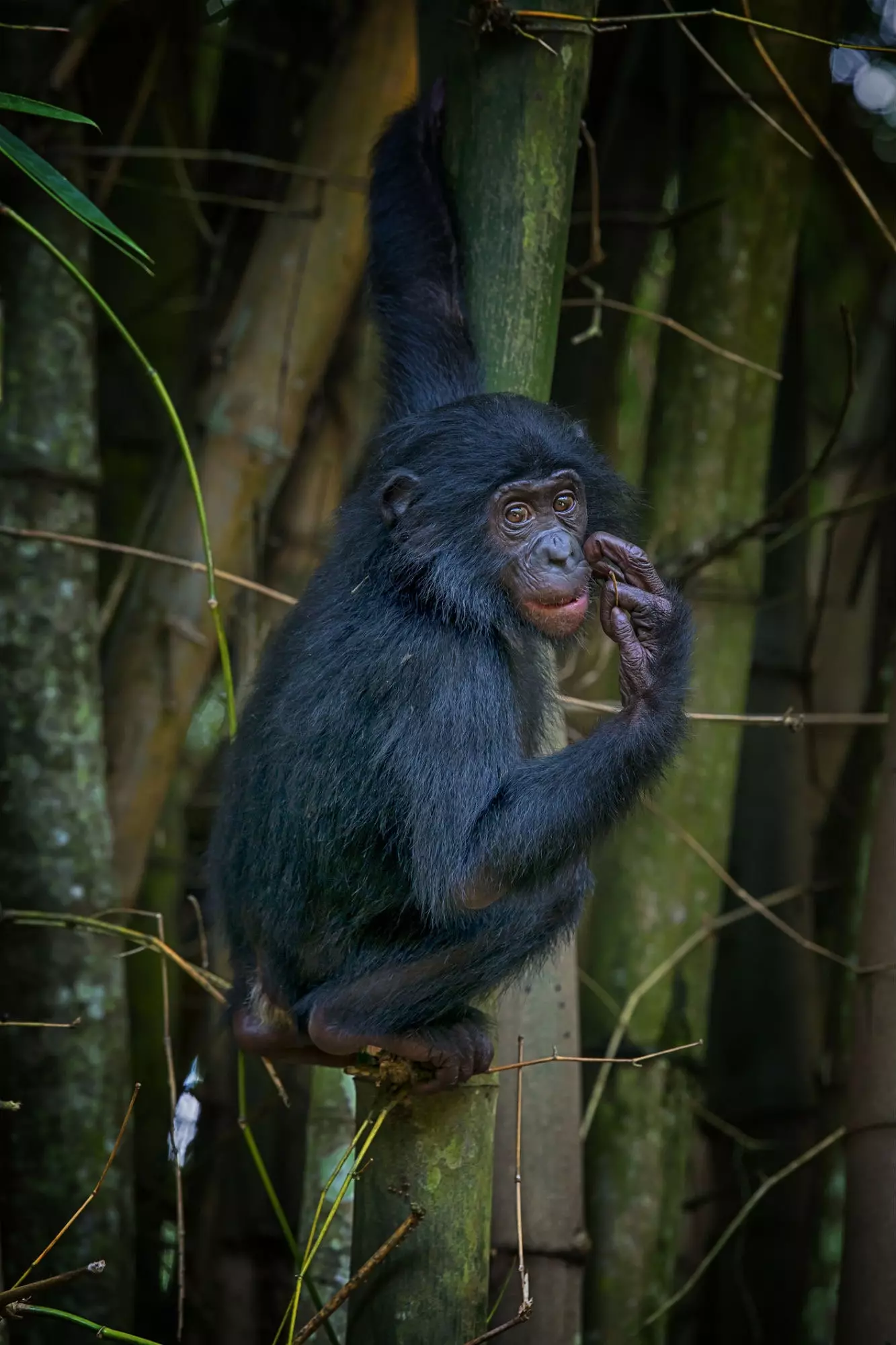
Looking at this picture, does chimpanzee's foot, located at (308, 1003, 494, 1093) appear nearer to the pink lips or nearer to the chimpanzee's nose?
the pink lips

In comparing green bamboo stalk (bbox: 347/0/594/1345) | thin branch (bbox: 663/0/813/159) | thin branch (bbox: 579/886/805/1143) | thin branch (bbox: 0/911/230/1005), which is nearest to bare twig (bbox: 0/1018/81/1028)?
thin branch (bbox: 0/911/230/1005)

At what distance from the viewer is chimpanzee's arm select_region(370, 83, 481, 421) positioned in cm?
311

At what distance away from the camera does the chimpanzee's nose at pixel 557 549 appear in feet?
9.27

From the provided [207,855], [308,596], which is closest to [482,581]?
[308,596]

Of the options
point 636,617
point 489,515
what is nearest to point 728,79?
Answer: point 489,515

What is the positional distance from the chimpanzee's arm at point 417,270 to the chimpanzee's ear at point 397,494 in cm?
32

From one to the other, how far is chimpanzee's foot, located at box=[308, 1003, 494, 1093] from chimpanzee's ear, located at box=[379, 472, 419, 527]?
3.40ft

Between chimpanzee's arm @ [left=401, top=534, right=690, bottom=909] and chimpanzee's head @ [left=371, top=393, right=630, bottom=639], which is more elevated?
chimpanzee's head @ [left=371, top=393, right=630, bottom=639]

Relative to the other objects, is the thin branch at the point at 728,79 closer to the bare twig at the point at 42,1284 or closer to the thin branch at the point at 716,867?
the thin branch at the point at 716,867

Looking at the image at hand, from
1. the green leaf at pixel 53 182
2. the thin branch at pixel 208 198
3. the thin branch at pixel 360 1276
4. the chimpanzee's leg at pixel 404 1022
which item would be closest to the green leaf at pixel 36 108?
the green leaf at pixel 53 182

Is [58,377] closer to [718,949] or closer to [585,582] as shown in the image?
[585,582]

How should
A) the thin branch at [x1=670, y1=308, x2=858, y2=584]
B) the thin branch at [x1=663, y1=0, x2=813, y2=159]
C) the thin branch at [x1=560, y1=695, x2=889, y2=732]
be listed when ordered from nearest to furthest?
the thin branch at [x1=663, y1=0, x2=813, y2=159]
the thin branch at [x1=560, y1=695, x2=889, y2=732]
the thin branch at [x1=670, y1=308, x2=858, y2=584]

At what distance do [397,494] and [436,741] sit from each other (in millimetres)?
582

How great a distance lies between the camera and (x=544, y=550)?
9.34 feet
